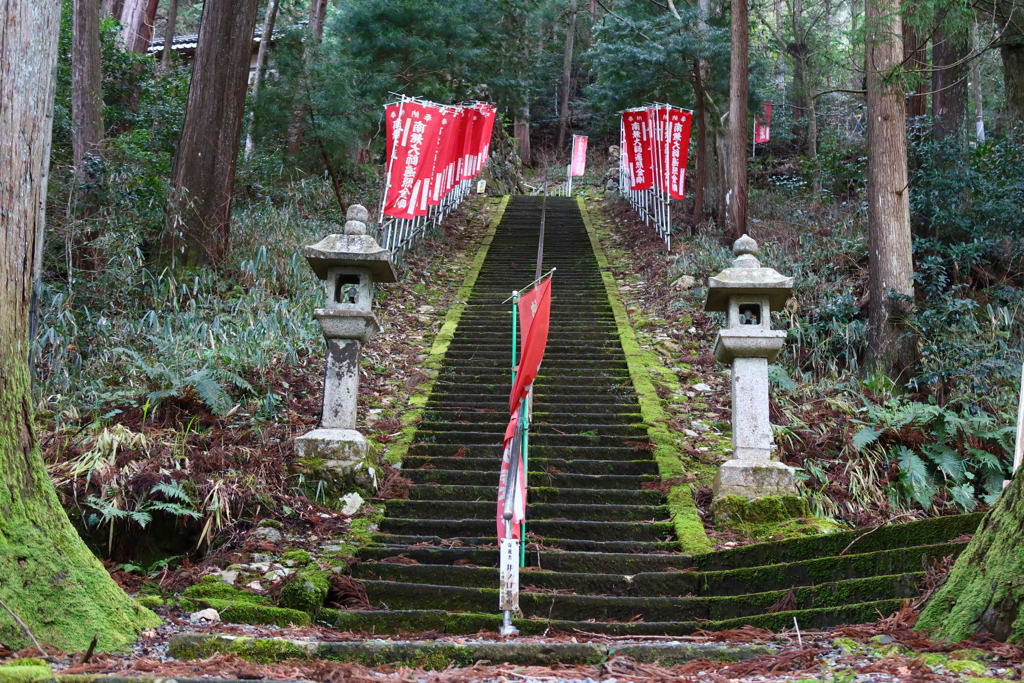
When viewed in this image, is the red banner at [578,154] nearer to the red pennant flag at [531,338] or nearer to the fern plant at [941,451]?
the fern plant at [941,451]

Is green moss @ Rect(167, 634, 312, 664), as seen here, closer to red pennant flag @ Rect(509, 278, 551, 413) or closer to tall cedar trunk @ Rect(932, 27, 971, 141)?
red pennant flag @ Rect(509, 278, 551, 413)

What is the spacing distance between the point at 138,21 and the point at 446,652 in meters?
18.3

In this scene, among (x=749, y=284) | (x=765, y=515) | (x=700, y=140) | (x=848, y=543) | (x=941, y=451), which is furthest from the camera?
(x=700, y=140)

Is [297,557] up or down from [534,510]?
down

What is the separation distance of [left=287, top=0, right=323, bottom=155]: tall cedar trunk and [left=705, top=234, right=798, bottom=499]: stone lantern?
882cm

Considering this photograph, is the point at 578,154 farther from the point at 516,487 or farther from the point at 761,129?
the point at 516,487

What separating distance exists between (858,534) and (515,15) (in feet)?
58.1

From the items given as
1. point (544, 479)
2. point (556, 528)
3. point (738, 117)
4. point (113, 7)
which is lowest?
point (556, 528)

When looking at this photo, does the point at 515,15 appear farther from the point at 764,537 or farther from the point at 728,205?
the point at 764,537

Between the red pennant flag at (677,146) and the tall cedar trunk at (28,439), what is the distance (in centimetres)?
1186

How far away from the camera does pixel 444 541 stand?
5.64 meters

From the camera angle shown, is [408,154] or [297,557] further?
[408,154]

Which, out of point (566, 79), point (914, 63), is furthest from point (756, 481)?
point (566, 79)

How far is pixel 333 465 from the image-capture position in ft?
20.0
